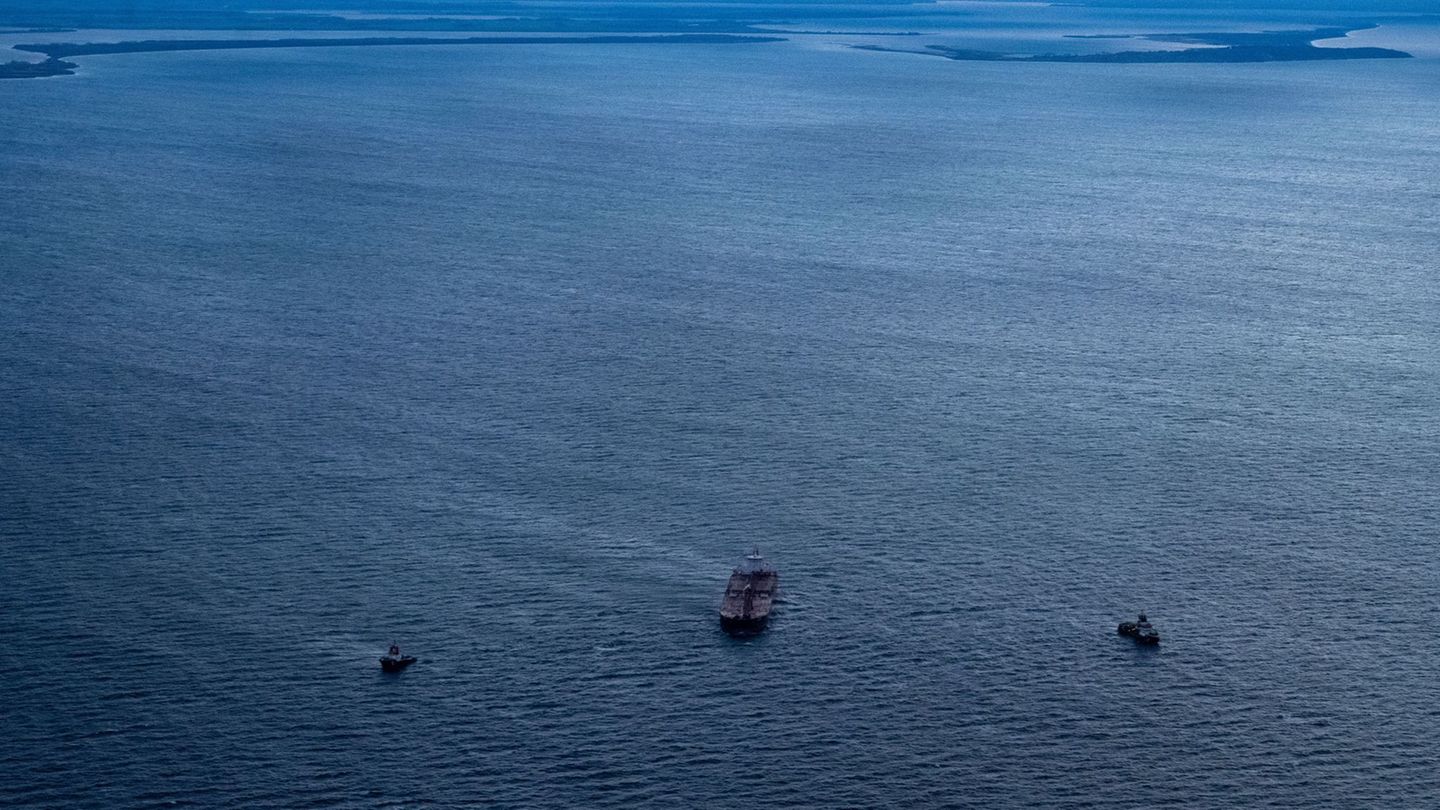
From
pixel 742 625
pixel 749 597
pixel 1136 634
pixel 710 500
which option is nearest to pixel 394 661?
pixel 742 625

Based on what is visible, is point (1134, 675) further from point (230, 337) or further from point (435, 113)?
point (435, 113)

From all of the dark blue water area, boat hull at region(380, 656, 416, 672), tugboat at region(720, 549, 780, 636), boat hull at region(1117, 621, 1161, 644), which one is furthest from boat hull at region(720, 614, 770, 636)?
boat hull at region(1117, 621, 1161, 644)

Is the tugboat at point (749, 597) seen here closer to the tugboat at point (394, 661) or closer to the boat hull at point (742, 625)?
the boat hull at point (742, 625)

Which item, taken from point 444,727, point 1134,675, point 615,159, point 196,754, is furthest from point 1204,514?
point 615,159

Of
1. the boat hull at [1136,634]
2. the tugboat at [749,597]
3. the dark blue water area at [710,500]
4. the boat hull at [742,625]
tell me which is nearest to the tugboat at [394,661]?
the dark blue water area at [710,500]

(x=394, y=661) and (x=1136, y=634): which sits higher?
(x=1136, y=634)

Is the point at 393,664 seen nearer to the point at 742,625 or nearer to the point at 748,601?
the point at 742,625

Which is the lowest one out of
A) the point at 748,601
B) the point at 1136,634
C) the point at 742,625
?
the point at 742,625
